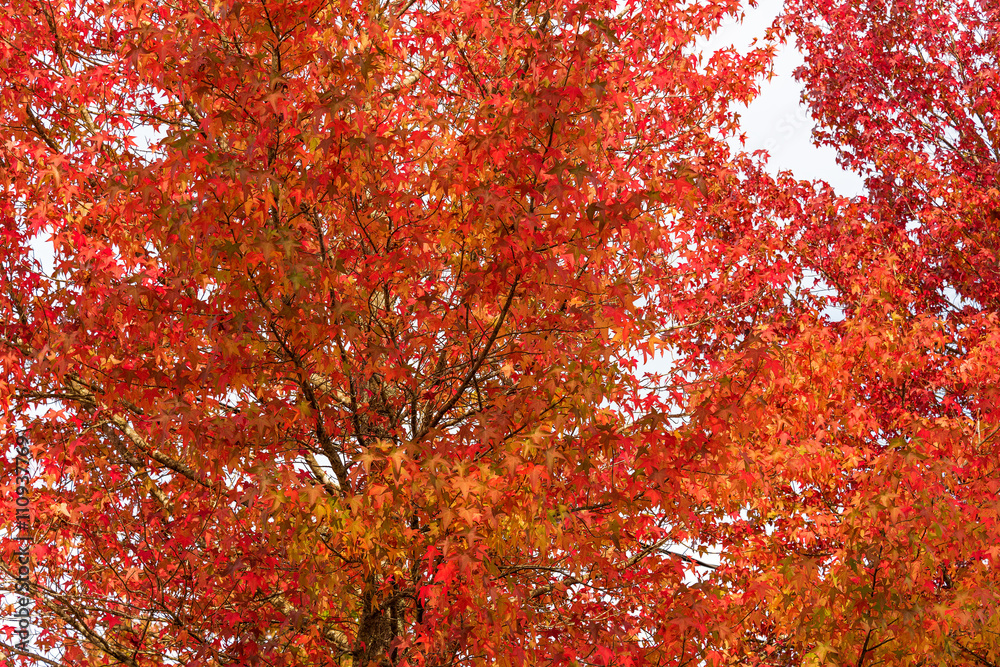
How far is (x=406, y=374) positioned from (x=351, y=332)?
78 cm

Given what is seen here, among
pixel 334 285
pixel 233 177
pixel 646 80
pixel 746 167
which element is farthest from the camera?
pixel 746 167

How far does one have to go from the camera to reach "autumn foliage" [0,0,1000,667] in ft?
16.9

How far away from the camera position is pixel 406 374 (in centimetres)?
566

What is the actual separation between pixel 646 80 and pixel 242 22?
13.4ft

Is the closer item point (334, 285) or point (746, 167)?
point (334, 285)

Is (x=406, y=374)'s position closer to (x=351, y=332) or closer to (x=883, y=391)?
(x=351, y=332)

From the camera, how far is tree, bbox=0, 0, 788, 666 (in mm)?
5117

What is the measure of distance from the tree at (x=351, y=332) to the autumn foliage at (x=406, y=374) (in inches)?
1.6

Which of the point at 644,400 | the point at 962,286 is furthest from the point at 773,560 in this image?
the point at 962,286

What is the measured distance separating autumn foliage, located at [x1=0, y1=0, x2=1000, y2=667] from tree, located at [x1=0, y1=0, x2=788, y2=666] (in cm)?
4

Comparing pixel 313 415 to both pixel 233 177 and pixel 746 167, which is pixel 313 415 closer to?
pixel 233 177

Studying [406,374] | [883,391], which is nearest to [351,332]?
[406,374]

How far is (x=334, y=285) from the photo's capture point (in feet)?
17.5

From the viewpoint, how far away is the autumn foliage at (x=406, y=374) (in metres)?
5.16
